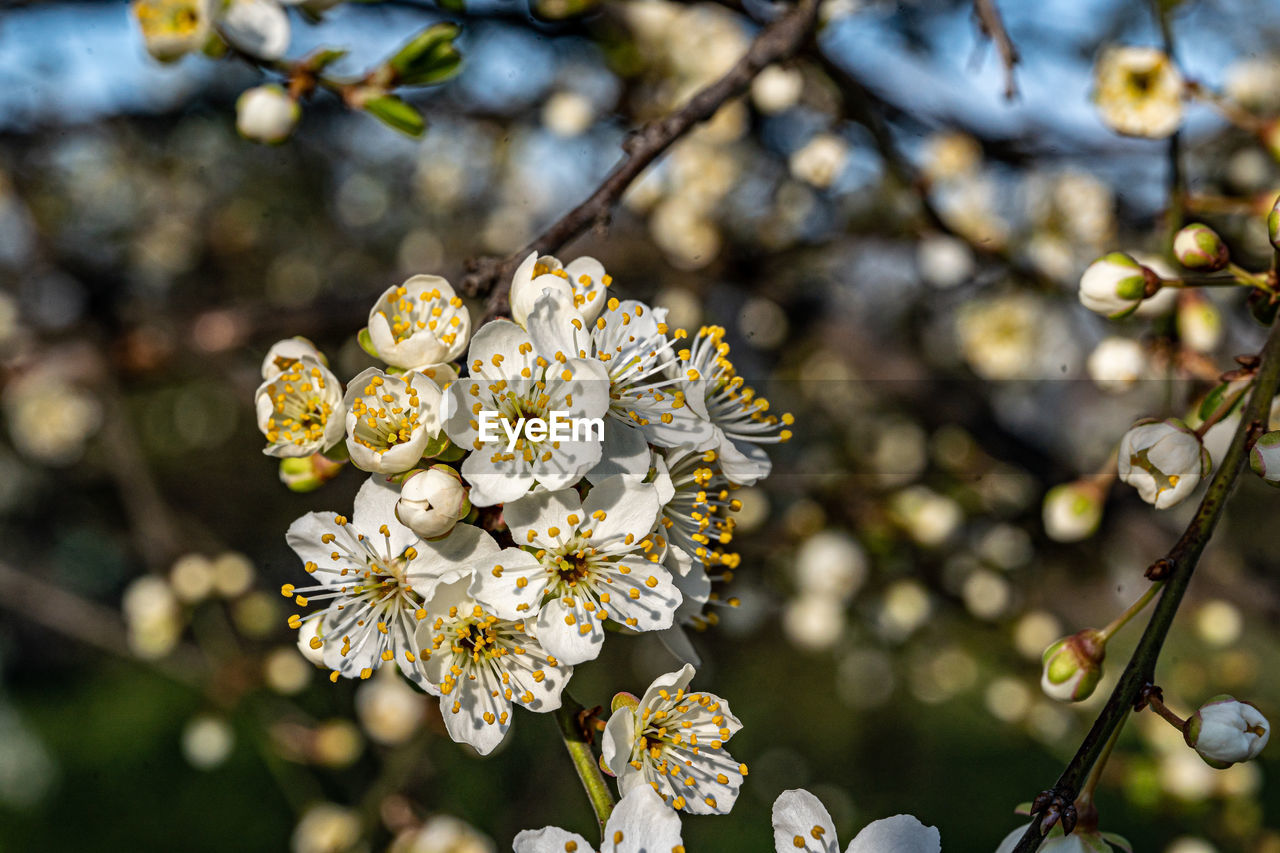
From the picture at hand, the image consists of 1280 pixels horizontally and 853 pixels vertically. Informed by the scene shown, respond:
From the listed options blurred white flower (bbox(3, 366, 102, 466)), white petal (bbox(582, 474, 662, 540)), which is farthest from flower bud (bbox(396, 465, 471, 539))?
blurred white flower (bbox(3, 366, 102, 466))

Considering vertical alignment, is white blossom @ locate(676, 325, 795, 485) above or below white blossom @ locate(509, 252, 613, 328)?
below

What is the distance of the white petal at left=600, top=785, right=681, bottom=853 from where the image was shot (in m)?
0.91

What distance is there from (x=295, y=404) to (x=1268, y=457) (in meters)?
1.10

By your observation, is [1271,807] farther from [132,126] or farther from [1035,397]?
[132,126]

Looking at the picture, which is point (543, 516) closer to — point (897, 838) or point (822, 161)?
point (897, 838)

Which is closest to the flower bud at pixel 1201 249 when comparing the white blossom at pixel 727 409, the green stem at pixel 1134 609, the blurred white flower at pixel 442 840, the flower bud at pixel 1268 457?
the flower bud at pixel 1268 457

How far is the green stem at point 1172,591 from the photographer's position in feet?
2.92

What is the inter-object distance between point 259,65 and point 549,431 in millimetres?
810

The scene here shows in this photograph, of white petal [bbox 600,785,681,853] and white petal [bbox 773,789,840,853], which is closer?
white petal [bbox 600,785,681,853]

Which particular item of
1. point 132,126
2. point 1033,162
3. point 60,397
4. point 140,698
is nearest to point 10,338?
point 132,126

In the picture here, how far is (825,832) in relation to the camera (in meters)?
1.02

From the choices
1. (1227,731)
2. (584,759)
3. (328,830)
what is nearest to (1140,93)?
(1227,731)

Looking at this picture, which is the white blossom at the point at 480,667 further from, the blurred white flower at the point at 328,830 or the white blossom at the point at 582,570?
the blurred white flower at the point at 328,830

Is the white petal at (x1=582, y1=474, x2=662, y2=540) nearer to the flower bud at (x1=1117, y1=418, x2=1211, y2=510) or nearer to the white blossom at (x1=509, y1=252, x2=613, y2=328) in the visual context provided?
the white blossom at (x1=509, y1=252, x2=613, y2=328)
